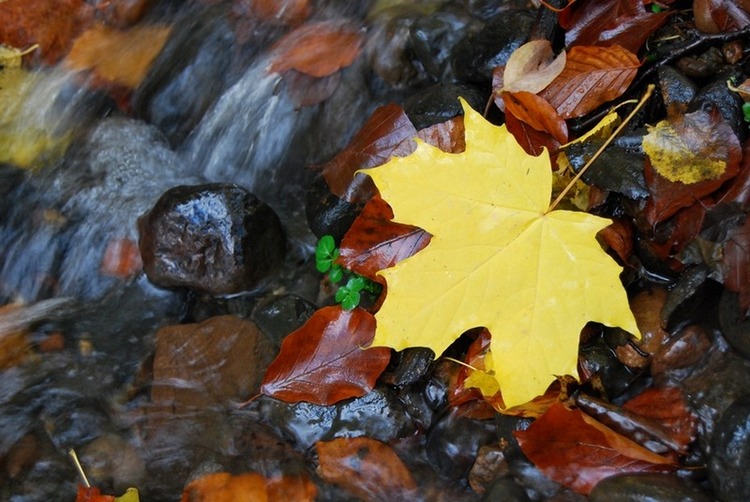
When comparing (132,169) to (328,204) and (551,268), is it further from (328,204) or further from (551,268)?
→ (551,268)

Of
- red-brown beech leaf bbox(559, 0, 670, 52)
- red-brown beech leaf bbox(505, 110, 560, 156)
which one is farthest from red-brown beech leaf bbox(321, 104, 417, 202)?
red-brown beech leaf bbox(559, 0, 670, 52)

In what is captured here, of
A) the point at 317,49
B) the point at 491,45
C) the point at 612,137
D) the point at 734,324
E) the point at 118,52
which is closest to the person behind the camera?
the point at 734,324

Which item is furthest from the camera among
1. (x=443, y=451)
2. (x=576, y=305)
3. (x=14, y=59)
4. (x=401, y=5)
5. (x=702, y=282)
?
(x=14, y=59)

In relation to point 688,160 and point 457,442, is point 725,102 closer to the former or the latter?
point 688,160

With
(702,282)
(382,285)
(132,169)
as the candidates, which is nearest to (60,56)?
(132,169)

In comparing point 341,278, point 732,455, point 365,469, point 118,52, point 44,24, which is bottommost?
point 365,469

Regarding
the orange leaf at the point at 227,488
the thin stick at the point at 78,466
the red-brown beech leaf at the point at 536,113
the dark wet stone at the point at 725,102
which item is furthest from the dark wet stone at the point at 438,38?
the thin stick at the point at 78,466

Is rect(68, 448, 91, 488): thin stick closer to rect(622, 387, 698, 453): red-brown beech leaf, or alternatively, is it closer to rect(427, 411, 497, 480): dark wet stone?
rect(427, 411, 497, 480): dark wet stone

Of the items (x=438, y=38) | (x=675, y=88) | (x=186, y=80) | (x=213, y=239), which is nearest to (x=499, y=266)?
(x=675, y=88)
